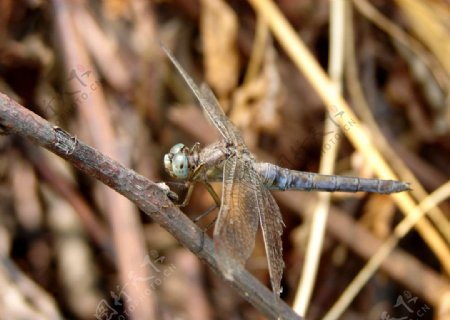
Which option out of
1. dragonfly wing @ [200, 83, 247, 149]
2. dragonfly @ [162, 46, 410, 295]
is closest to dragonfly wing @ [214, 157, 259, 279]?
dragonfly @ [162, 46, 410, 295]

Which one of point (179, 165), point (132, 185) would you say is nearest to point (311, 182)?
point (179, 165)

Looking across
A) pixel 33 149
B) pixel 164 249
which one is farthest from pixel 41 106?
pixel 164 249

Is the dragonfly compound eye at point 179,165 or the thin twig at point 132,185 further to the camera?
the dragonfly compound eye at point 179,165

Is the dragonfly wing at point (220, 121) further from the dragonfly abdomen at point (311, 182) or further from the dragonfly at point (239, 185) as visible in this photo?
the dragonfly abdomen at point (311, 182)

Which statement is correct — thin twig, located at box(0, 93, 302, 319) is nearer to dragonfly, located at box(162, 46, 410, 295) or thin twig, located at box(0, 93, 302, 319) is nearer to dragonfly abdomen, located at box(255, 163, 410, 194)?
dragonfly, located at box(162, 46, 410, 295)

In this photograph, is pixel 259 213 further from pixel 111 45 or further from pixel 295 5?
pixel 295 5

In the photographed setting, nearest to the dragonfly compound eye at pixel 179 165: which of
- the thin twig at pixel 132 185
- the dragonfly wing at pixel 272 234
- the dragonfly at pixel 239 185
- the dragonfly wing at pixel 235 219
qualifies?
the dragonfly at pixel 239 185
